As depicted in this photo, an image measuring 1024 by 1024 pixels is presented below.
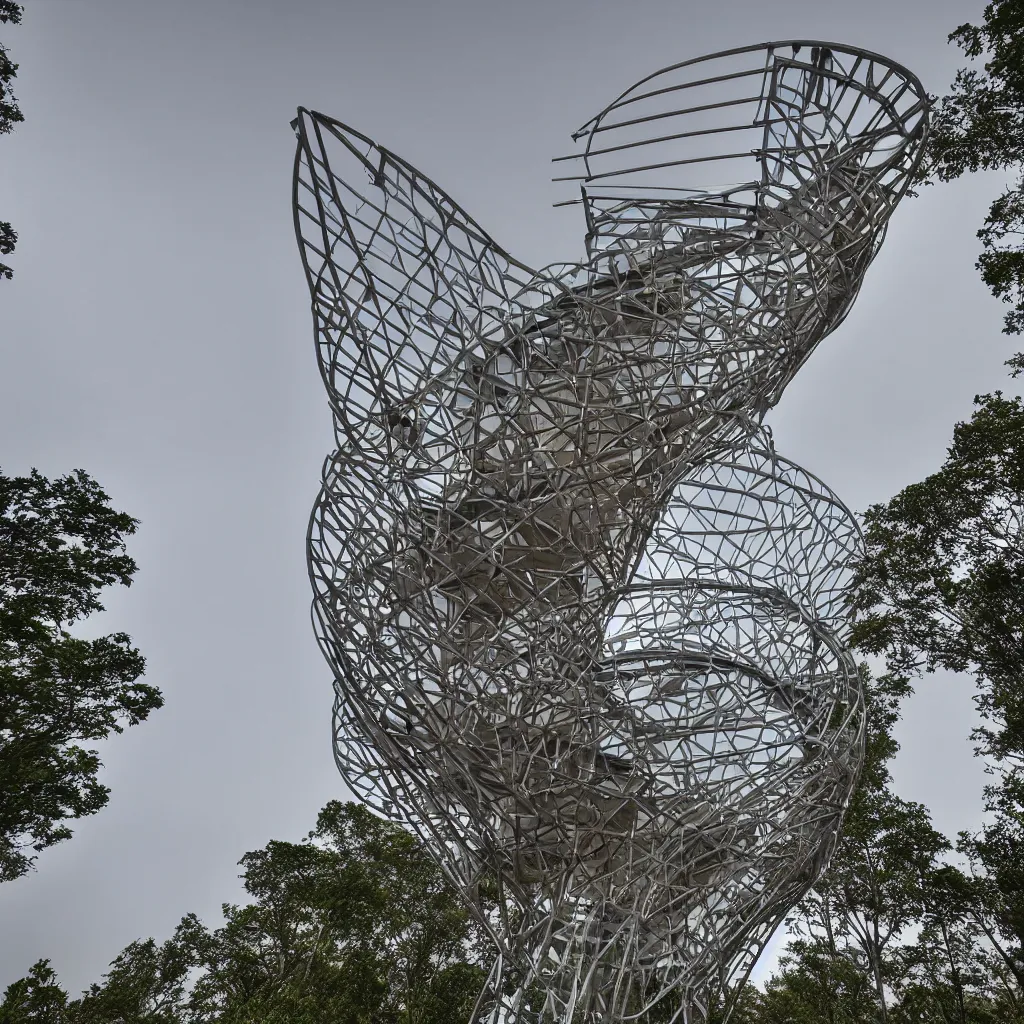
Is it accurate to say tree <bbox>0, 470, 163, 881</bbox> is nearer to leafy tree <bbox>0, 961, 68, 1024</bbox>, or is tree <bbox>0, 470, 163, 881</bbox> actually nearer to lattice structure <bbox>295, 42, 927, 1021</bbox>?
leafy tree <bbox>0, 961, 68, 1024</bbox>

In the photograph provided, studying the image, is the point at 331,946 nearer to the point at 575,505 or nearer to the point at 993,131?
the point at 575,505

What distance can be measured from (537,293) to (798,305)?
4000 millimetres

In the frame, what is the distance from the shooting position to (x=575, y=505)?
1227cm

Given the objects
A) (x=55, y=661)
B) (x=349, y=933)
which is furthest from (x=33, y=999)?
(x=349, y=933)

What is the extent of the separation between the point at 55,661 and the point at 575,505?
37.8 feet

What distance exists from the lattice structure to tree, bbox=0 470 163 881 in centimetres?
637

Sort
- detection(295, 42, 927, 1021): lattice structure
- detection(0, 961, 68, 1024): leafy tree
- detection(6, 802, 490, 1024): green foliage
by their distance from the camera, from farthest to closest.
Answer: detection(6, 802, 490, 1024): green foliage, detection(0, 961, 68, 1024): leafy tree, detection(295, 42, 927, 1021): lattice structure

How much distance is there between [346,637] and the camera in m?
12.5

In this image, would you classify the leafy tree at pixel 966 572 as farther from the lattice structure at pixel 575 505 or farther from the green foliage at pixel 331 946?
the green foliage at pixel 331 946

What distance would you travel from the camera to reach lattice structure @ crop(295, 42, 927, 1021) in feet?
38.7

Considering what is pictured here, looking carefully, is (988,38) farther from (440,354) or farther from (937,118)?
(440,354)

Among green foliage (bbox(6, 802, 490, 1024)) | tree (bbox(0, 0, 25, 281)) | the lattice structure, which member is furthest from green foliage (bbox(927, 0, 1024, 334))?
green foliage (bbox(6, 802, 490, 1024))

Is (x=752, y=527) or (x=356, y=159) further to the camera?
(x=752, y=527)

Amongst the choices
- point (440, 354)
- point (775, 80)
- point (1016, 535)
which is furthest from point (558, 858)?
point (775, 80)
